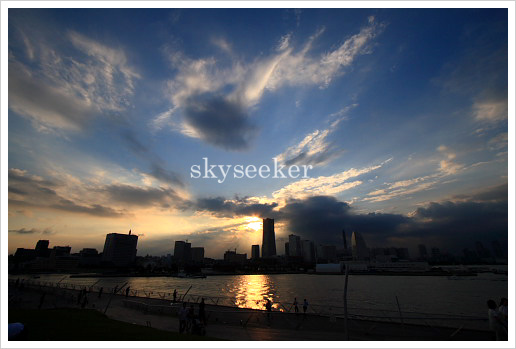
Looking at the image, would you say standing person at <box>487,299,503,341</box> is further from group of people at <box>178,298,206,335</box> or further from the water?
group of people at <box>178,298,206,335</box>

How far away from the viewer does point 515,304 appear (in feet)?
32.1

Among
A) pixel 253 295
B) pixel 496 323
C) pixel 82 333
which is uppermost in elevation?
pixel 496 323

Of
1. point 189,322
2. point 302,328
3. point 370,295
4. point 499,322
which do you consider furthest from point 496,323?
point 370,295

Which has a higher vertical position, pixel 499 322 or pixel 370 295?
pixel 499 322

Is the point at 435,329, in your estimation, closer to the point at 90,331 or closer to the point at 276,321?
the point at 276,321

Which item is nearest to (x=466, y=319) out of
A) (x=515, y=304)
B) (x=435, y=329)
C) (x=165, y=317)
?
(x=435, y=329)

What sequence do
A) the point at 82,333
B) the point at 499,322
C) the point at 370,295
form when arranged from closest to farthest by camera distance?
the point at 499,322, the point at 82,333, the point at 370,295

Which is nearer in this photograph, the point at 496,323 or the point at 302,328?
the point at 496,323

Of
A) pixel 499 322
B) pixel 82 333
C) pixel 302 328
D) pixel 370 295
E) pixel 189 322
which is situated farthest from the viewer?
pixel 370 295

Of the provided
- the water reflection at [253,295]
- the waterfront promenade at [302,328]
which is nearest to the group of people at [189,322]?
the waterfront promenade at [302,328]

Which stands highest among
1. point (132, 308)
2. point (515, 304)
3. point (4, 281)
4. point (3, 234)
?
point (3, 234)

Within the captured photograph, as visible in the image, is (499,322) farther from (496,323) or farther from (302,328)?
(302,328)

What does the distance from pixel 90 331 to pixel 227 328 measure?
342 inches

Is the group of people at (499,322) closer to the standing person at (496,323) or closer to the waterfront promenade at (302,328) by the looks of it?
the standing person at (496,323)
